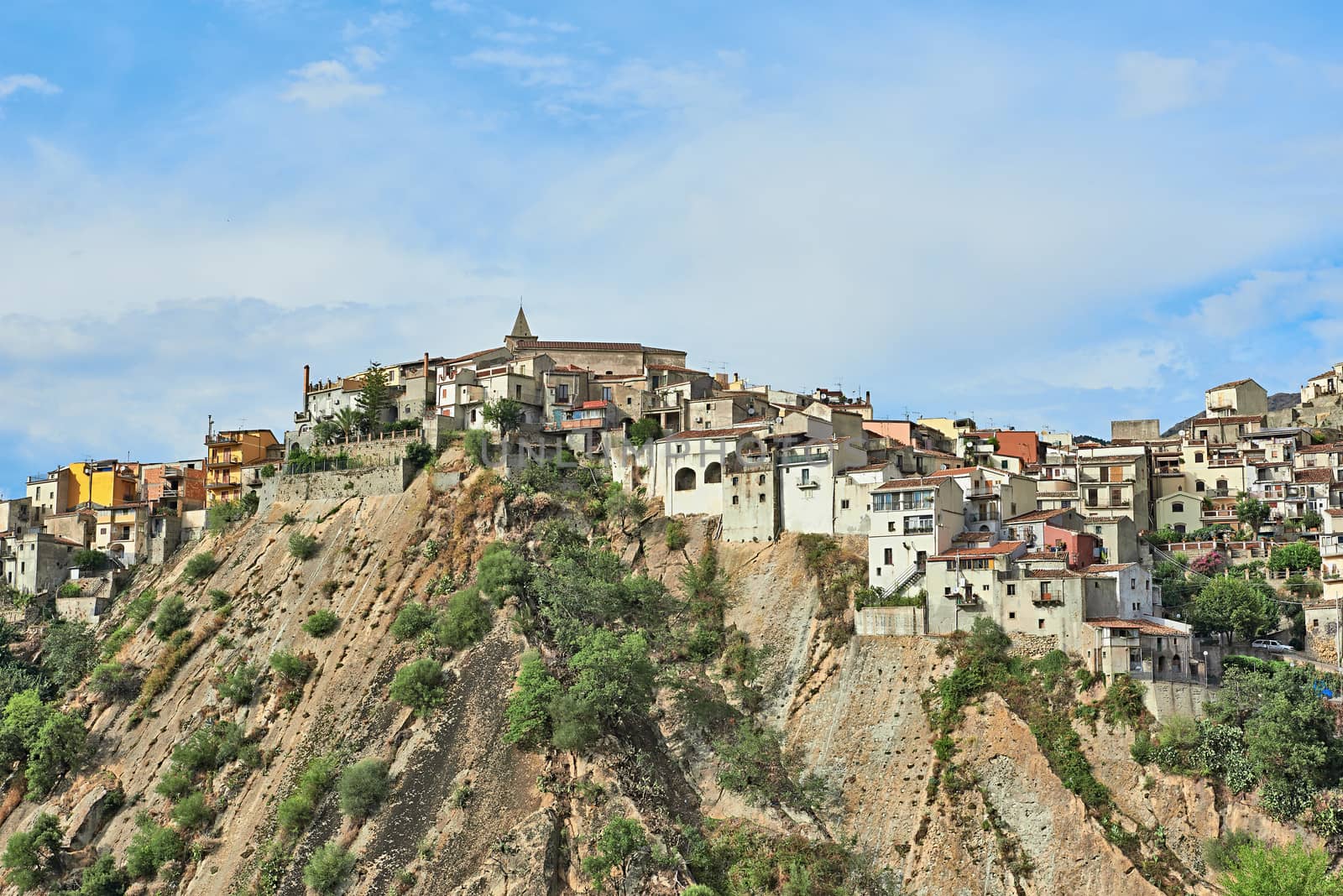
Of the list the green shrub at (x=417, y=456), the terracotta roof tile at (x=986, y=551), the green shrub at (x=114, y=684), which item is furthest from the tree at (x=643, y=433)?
the green shrub at (x=114, y=684)

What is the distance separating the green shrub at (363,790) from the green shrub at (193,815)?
28.0ft

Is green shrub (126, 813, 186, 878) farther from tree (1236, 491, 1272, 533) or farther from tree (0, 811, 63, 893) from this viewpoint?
tree (1236, 491, 1272, 533)

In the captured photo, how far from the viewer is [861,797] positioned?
56344mm

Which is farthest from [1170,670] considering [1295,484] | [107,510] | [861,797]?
[107,510]

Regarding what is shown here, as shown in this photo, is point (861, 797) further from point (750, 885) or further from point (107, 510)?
point (107, 510)

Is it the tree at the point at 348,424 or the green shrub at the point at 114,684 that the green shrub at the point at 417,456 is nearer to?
the tree at the point at 348,424

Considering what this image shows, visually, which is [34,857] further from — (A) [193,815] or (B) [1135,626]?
(B) [1135,626]

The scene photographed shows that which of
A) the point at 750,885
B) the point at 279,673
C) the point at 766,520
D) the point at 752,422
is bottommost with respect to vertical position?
the point at 750,885

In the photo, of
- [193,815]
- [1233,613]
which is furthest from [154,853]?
[1233,613]

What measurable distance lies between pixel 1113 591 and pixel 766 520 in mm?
17041

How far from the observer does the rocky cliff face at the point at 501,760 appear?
53.3 m

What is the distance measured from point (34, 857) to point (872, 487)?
3987 cm

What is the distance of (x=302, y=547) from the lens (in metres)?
76.7

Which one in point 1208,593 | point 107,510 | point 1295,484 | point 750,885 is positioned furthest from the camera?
point 107,510
